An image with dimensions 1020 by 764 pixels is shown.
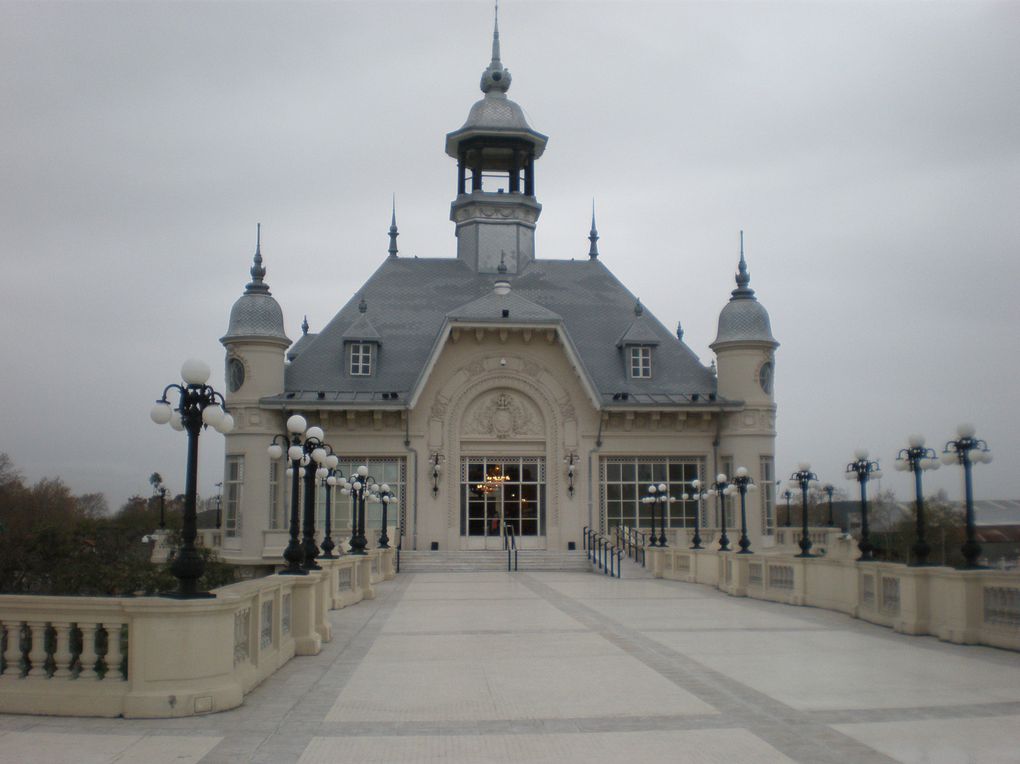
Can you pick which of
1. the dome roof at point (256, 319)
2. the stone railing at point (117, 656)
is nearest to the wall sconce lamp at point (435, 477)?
the dome roof at point (256, 319)

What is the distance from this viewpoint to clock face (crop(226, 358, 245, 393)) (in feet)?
126

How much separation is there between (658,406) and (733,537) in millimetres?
5650

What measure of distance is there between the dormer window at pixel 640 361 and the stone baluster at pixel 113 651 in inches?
1283

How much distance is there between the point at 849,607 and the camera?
63.7ft

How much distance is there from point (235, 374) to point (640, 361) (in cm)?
1596

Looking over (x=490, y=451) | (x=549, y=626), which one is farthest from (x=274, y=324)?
(x=549, y=626)

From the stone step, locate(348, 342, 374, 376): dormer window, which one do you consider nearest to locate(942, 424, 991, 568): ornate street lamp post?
the stone step

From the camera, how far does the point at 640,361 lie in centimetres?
4153

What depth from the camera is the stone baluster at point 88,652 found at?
9898 millimetres

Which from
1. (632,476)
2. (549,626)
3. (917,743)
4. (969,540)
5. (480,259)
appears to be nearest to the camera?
(917,743)

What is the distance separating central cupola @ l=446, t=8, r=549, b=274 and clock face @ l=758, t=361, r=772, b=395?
12.1 m

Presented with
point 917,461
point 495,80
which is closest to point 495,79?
point 495,80

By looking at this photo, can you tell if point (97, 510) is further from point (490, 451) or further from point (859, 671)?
point (859, 671)

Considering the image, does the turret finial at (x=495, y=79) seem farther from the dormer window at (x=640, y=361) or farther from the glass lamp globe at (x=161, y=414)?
the glass lamp globe at (x=161, y=414)
